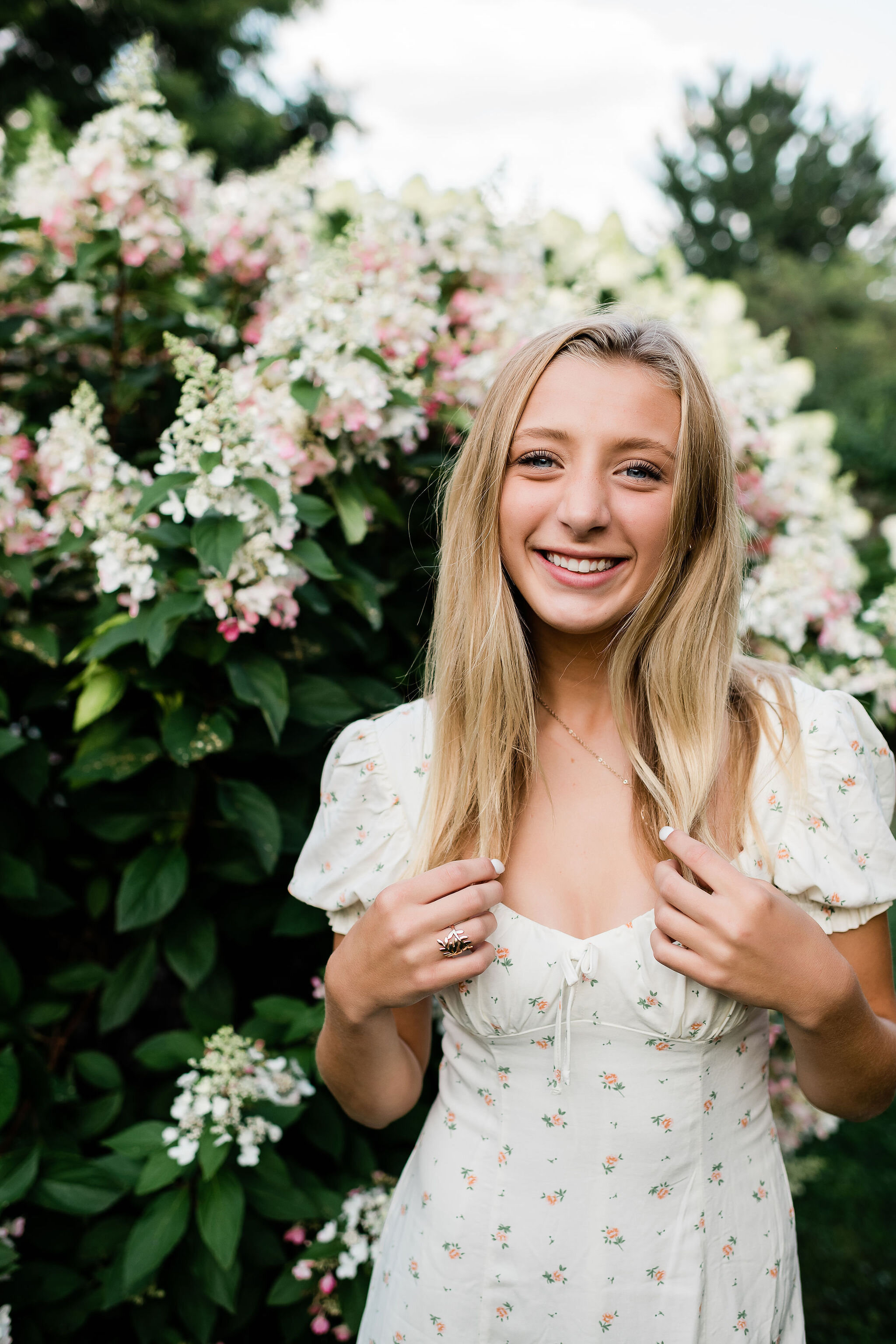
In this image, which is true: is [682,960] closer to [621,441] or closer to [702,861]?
[702,861]

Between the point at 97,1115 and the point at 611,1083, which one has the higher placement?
the point at 611,1083

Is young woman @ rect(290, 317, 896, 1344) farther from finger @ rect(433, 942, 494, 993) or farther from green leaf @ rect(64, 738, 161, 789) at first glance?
green leaf @ rect(64, 738, 161, 789)

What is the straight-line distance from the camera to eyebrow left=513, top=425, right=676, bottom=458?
1271 millimetres

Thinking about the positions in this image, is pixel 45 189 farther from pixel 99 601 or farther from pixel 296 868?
pixel 296 868

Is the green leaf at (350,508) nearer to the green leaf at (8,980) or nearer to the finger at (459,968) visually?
the finger at (459,968)

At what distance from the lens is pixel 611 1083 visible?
48.8 inches

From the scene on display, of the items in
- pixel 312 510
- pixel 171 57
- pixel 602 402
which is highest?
pixel 171 57

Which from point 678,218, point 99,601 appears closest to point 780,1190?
point 99,601

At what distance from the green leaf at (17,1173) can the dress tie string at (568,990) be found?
3.52 ft

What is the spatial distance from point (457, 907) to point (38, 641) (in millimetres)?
1211

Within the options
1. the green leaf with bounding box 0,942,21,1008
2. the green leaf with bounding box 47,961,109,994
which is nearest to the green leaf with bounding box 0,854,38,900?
the green leaf with bounding box 0,942,21,1008

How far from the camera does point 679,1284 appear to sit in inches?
48.1

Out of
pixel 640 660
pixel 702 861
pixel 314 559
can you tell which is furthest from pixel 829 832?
pixel 314 559

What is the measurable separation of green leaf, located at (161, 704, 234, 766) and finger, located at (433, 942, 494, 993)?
0.76m
